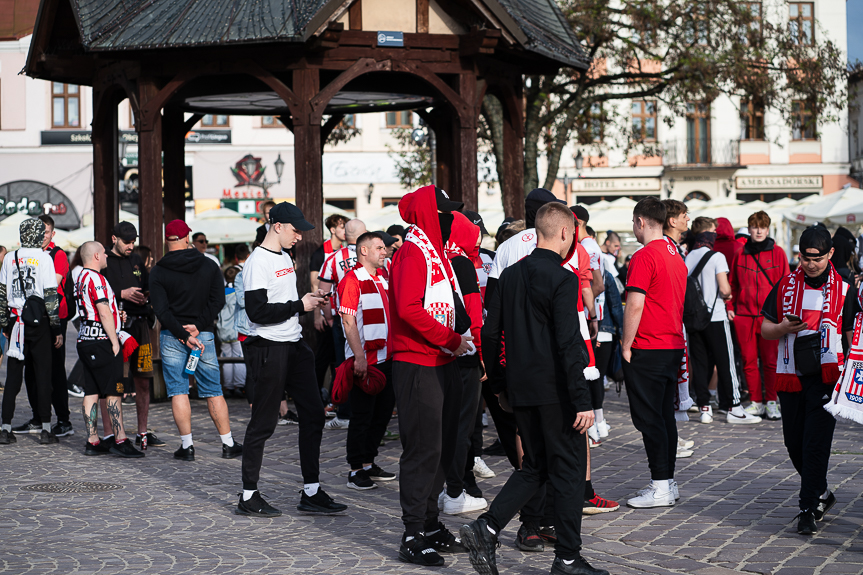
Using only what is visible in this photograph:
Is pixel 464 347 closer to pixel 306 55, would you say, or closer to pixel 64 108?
pixel 306 55

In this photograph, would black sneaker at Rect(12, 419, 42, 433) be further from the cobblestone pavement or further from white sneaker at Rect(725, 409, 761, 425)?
white sneaker at Rect(725, 409, 761, 425)

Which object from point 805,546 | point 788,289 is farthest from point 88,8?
point 805,546

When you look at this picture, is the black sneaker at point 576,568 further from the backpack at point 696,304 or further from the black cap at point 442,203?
the backpack at point 696,304

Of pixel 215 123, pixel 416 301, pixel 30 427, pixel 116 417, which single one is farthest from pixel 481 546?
pixel 215 123

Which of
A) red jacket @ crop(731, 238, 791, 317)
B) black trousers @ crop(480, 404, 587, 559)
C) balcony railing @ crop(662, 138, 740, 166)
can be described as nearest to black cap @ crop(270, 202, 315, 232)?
black trousers @ crop(480, 404, 587, 559)

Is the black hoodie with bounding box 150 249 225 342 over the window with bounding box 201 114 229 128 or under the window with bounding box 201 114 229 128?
under

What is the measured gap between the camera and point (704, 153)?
146 ft

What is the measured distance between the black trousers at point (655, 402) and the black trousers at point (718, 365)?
379cm

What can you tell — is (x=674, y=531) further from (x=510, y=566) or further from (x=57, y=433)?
(x=57, y=433)

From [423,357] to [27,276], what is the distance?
5774 millimetres

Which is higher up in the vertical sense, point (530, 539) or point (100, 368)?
point (100, 368)

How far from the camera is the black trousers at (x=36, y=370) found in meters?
9.91

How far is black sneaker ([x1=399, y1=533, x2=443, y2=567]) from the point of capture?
214 inches

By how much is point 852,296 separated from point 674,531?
1700 millimetres
